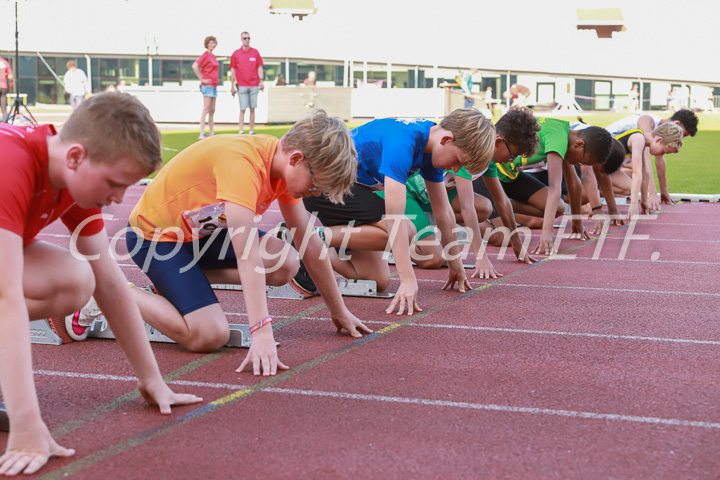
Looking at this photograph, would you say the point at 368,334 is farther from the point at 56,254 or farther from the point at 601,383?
the point at 56,254

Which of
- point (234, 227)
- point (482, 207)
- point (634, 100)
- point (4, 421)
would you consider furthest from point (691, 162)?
point (634, 100)

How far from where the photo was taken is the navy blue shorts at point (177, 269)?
3846 mm

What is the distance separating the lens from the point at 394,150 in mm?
4492

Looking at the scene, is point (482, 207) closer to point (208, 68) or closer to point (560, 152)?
point (560, 152)

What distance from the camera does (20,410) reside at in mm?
2230

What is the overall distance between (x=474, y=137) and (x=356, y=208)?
48.9 inches

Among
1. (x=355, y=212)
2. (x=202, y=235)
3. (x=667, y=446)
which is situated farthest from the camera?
(x=355, y=212)

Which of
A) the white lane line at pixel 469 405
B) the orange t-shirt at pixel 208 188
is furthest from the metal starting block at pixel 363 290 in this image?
the white lane line at pixel 469 405

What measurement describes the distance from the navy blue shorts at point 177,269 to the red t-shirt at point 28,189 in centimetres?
114

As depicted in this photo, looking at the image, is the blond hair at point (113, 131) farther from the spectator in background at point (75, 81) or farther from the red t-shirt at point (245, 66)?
the spectator in background at point (75, 81)

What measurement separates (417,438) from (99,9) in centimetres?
3590

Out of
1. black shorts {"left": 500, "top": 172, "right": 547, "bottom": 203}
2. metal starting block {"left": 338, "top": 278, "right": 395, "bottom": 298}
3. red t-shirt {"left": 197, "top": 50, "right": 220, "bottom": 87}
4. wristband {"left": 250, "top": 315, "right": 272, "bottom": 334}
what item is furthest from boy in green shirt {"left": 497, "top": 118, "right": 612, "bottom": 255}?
red t-shirt {"left": 197, "top": 50, "right": 220, "bottom": 87}

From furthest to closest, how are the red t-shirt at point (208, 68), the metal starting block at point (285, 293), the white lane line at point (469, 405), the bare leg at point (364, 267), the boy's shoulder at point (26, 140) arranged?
the red t-shirt at point (208, 68) < the bare leg at point (364, 267) < the metal starting block at point (285, 293) < the white lane line at point (469, 405) < the boy's shoulder at point (26, 140)

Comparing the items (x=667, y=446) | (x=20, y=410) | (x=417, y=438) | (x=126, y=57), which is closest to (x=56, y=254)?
(x=20, y=410)
